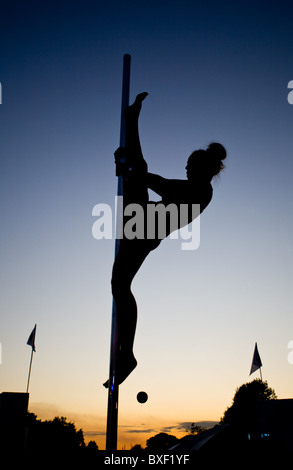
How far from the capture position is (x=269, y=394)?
5925 centimetres

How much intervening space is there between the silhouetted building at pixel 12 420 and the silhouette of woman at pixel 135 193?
5.64 ft

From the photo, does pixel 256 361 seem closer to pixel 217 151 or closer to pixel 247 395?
pixel 217 151

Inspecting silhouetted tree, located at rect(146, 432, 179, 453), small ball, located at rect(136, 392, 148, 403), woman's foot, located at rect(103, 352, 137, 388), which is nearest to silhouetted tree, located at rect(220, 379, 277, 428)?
silhouetted tree, located at rect(146, 432, 179, 453)

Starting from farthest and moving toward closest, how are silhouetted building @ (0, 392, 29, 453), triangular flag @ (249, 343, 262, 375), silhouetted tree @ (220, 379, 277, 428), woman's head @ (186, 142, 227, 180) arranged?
silhouetted tree @ (220, 379, 277, 428) < triangular flag @ (249, 343, 262, 375) < silhouetted building @ (0, 392, 29, 453) < woman's head @ (186, 142, 227, 180)

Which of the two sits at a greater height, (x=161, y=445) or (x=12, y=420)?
(x=12, y=420)

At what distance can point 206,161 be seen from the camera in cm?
312

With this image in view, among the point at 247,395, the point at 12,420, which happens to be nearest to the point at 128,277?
the point at 12,420

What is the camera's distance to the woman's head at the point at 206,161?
3.12 meters

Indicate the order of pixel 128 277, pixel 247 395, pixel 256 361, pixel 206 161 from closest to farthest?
pixel 128 277
pixel 206 161
pixel 256 361
pixel 247 395

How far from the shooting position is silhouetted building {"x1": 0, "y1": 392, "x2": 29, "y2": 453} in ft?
12.3

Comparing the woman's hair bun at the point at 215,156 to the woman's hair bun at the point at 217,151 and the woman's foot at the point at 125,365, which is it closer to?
the woman's hair bun at the point at 217,151

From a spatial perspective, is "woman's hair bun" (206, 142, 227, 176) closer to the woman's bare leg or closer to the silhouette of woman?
the silhouette of woman

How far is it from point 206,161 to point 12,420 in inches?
159
